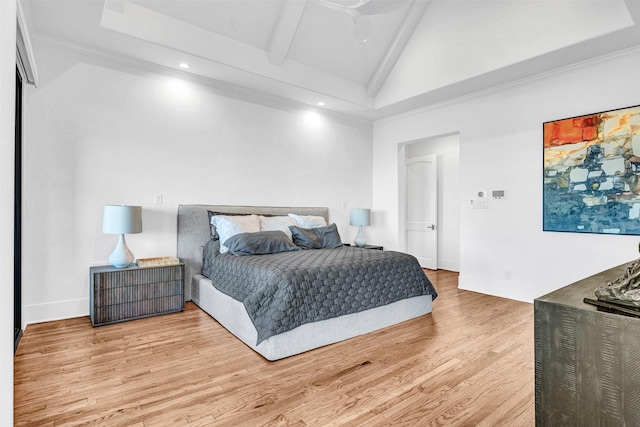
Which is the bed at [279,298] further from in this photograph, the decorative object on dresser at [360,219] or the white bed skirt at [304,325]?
the decorative object on dresser at [360,219]

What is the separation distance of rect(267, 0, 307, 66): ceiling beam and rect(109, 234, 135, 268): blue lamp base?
2747 mm

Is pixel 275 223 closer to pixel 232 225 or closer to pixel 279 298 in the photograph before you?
pixel 232 225

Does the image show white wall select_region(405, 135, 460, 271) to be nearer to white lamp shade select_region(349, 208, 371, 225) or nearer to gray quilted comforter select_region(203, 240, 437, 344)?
white lamp shade select_region(349, 208, 371, 225)

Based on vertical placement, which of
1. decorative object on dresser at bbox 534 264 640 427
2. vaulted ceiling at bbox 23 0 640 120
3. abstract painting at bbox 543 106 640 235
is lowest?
decorative object on dresser at bbox 534 264 640 427

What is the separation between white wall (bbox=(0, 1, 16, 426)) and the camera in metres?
0.96

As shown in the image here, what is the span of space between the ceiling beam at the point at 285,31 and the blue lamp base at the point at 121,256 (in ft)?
9.01

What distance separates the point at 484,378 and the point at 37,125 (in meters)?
4.40

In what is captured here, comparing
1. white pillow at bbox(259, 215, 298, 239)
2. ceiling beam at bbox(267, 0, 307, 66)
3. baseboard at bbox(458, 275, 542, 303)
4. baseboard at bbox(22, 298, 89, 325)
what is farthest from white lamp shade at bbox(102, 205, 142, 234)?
baseboard at bbox(458, 275, 542, 303)

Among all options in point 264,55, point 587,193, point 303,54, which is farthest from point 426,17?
point 587,193

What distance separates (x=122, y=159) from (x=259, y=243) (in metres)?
1.79

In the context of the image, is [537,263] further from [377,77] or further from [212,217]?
[212,217]

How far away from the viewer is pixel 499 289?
4312mm

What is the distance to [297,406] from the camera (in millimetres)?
1886

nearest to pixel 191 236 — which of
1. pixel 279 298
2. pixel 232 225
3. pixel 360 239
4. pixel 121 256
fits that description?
pixel 232 225
